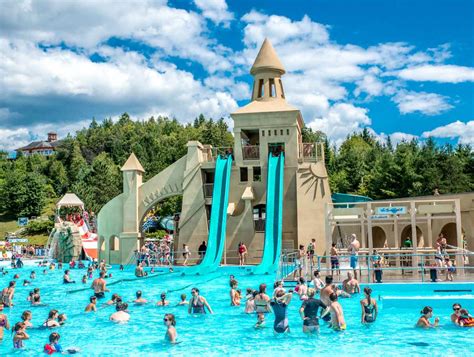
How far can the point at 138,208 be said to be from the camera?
107 ft

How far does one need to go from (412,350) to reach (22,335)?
27.8 feet

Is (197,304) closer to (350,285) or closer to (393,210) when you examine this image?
(350,285)

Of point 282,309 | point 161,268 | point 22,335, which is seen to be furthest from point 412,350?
point 161,268

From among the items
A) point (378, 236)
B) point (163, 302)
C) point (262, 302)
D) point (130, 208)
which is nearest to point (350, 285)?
point (262, 302)

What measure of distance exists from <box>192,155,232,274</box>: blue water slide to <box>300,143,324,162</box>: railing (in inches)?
175

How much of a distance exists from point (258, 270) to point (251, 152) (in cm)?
896

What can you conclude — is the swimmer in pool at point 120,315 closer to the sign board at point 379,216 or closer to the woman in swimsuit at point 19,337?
the woman in swimsuit at point 19,337

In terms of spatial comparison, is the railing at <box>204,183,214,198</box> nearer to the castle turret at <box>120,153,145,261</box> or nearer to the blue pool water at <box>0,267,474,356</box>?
the castle turret at <box>120,153,145,261</box>

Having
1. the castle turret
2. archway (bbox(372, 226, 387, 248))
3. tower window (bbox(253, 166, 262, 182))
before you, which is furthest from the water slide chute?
archway (bbox(372, 226, 387, 248))

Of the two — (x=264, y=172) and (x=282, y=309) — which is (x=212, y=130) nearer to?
(x=264, y=172)

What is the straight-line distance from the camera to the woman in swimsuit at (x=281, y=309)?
11.5 meters

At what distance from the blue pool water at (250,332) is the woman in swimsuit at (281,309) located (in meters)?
0.21

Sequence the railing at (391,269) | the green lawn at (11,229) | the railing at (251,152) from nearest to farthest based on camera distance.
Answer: the railing at (391,269) → the railing at (251,152) → the green lawn at (11,229)

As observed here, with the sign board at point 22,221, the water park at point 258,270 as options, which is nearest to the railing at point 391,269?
the water park at point 258,270
